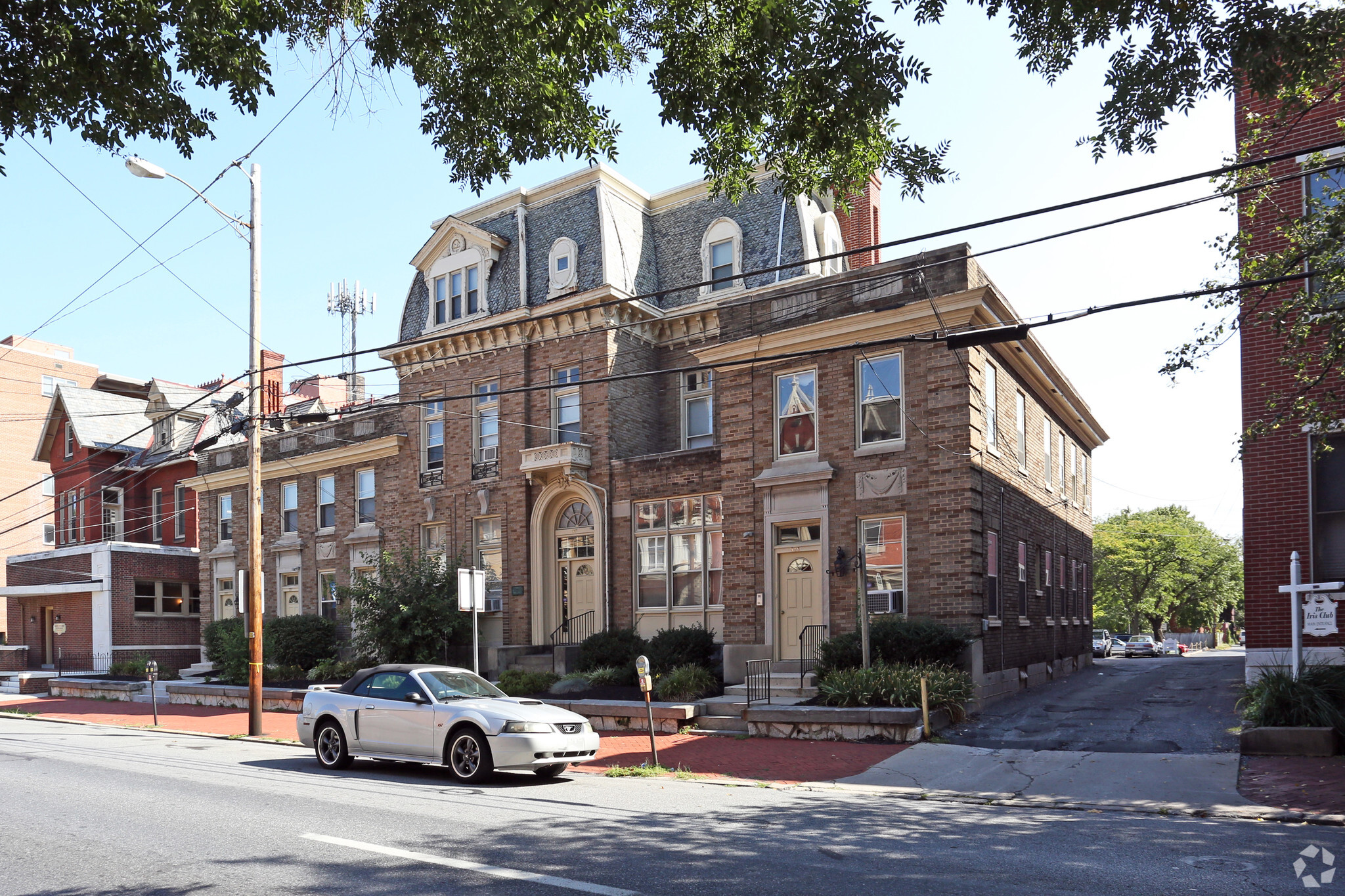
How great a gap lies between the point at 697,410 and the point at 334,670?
1197 cm

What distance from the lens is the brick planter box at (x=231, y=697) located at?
24.7 metres

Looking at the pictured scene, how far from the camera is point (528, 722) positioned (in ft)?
41.3

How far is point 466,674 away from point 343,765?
6.75 feet

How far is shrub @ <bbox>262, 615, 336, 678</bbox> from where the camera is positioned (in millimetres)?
29078

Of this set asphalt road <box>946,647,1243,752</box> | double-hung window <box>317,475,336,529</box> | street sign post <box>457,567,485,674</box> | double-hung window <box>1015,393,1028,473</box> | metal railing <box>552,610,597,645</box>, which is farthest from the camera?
double-hung window <box>317,475,336,529</box>

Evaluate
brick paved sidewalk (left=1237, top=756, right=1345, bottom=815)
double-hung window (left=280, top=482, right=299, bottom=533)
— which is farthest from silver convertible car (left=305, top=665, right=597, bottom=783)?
double-hung window (left=280, top=482, right=299, bottom=533)

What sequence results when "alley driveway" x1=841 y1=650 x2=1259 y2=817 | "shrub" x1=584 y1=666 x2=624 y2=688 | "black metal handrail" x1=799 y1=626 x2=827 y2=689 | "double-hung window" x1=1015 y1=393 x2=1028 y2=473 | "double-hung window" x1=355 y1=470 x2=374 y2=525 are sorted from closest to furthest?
"alley driveway" x1=841 y1=650 x2=1259 y2=817, "black metal handrail" x1=799 y1=626 x2=827 y2=689, "shrub" x1=584 y1=666 x2=624 y2=688, "double-hung window" x1=1015 y1=393 x2=1028 y2=473, "double-hung window" x1=355 y1=470 x2=374 y2=525

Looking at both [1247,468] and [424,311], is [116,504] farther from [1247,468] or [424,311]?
[1247,468]

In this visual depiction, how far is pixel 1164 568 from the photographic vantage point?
71.2 meters

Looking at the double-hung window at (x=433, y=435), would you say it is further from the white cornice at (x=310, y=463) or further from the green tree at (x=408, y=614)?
the green tree at (x=408, y=614)

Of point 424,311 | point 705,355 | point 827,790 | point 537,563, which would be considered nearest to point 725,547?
point 705,355

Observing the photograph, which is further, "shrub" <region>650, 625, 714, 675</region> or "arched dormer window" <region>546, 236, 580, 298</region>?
"arched dormer window" <region>546, 236, 580, 298</region>

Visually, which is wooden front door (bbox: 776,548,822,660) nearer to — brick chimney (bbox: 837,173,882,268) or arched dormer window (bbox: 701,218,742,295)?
arched dormer window (bbox: 701,218,742,295)

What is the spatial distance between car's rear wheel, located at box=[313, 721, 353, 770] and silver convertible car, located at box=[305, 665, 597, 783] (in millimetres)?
13
